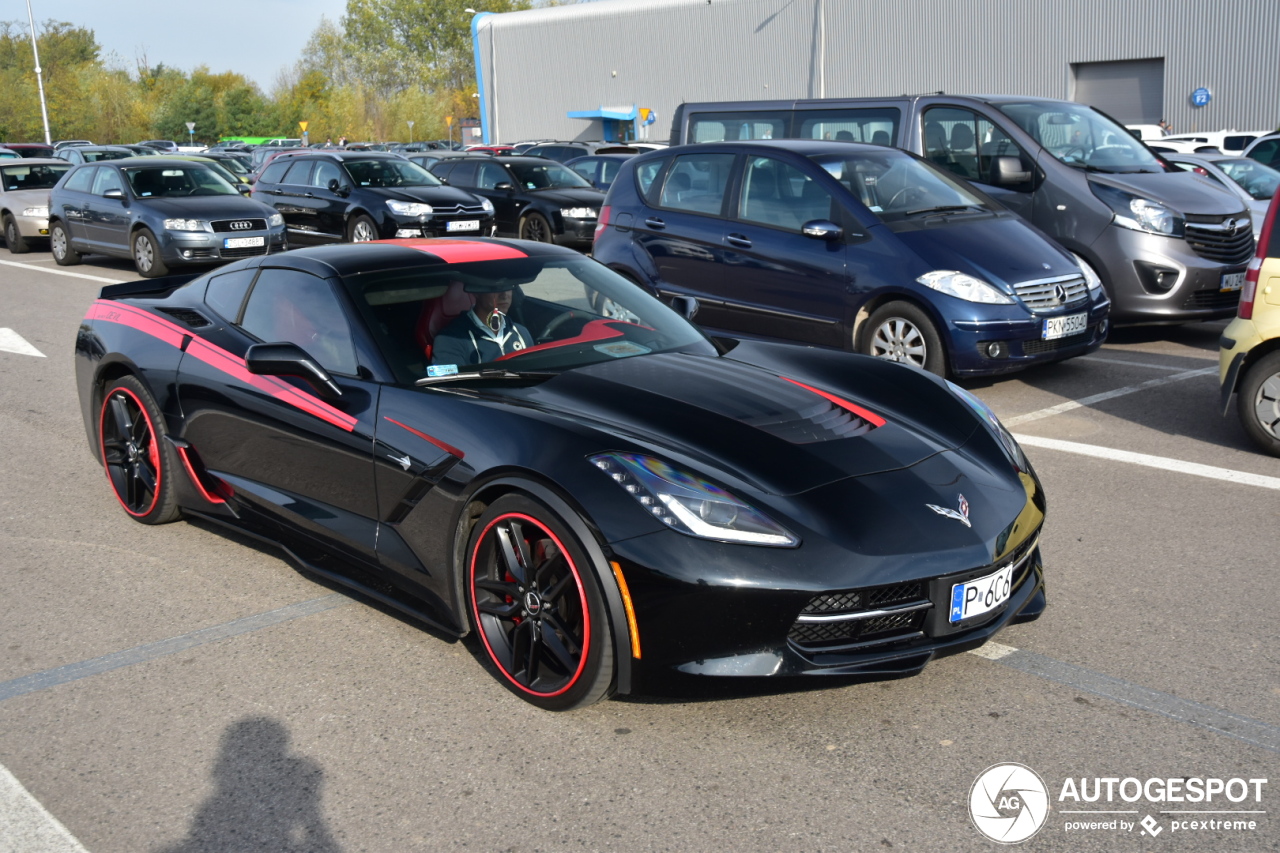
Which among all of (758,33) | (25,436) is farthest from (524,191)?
(758,33)

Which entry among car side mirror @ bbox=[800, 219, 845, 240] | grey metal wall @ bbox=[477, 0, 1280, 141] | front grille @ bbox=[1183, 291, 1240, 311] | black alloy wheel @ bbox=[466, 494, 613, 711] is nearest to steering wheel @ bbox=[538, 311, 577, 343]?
black alloy wheel @ bbox=[466, 494, 613, 711]

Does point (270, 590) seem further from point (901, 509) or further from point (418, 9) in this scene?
point (418, 9)

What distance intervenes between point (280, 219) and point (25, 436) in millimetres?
9630

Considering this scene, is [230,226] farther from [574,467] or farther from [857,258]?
[574,467]

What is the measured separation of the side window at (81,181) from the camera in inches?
681

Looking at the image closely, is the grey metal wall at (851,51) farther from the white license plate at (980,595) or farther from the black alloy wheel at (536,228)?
the white license plate at (980,595)

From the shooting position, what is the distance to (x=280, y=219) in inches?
642

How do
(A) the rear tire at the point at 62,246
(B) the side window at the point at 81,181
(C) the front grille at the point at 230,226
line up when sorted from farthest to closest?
(A) the rear tire at the point at 62,246 < (B) the side window at the point at 81,181 < (C) the front grille at the point at 230,226

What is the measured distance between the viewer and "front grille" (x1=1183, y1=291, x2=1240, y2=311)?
365 inches

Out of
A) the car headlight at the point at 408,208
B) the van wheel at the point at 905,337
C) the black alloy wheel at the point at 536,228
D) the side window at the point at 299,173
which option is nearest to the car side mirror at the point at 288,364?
the van wheel at the point at 905,337

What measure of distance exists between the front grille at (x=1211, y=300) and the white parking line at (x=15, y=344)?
371 inches

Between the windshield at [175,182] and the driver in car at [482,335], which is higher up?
the windshield at [175,182]

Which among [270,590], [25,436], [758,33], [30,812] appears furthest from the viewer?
[758,33]

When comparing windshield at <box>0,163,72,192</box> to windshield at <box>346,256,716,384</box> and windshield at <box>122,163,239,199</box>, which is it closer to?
windshield at <box>122,163,239,199</box>
